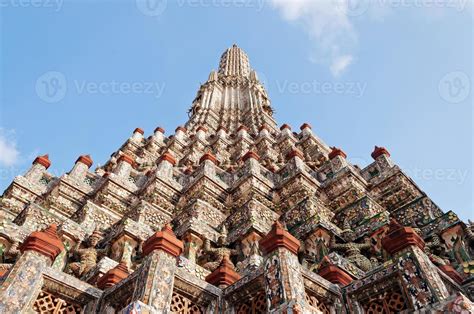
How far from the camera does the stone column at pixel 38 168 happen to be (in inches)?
562

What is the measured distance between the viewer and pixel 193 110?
1469 inches

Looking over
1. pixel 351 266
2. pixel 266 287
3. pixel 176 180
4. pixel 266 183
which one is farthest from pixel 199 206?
pixel 266 287

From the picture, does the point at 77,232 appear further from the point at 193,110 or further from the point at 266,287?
the point at 193,110

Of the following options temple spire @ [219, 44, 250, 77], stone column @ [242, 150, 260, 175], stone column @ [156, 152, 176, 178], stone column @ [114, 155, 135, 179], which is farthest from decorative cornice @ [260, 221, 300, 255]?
temple spire @ [219, 44, 250, 77]

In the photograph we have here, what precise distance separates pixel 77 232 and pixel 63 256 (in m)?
0.98

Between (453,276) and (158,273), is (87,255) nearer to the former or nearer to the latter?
(158,273)

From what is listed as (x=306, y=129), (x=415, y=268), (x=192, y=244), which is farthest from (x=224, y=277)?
(x=306, y=129)

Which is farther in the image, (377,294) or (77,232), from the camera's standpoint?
(77,232)

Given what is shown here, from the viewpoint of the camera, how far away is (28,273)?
18.6ft

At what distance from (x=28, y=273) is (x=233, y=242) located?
566 centimetres

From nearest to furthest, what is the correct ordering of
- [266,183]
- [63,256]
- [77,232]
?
[63,256], [77,232], [266,183]

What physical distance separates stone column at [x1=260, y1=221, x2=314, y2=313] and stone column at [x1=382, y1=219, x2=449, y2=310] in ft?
4.50

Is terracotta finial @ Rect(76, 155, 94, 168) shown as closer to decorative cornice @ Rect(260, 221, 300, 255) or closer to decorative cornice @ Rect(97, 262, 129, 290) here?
decorative cornice @ Rect(97, 262, 129, 290)

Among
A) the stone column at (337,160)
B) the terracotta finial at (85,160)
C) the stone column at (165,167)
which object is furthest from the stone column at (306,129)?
the terracotta finial at (85,160)
